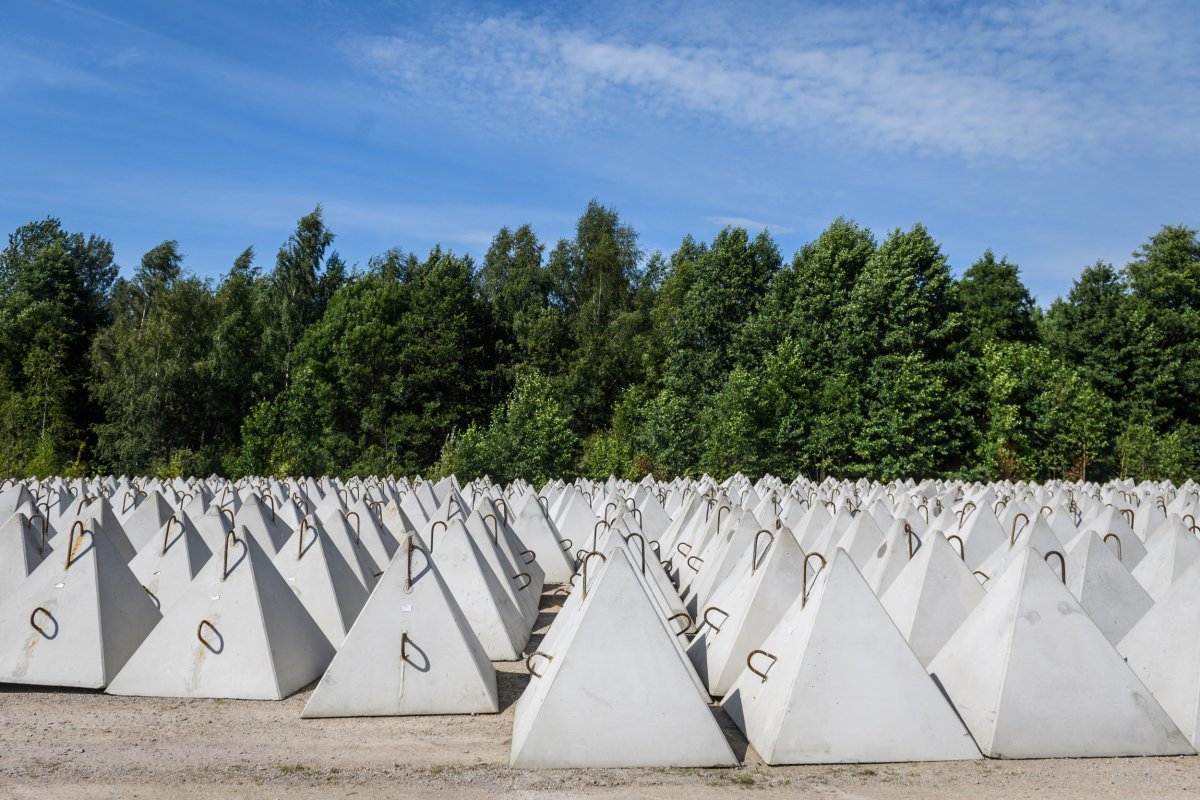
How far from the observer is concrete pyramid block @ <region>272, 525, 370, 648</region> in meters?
9.98

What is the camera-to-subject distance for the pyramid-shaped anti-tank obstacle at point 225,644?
321 inches

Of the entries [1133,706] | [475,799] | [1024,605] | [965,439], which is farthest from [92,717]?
[965,439]

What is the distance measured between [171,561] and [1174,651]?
9849 millimetres

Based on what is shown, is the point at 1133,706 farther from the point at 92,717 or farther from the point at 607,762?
the point at 92,717

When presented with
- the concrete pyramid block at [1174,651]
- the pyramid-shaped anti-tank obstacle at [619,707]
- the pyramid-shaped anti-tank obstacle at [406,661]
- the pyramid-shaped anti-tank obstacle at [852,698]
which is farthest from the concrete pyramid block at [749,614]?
the concrete pyramid block at [1174,651]

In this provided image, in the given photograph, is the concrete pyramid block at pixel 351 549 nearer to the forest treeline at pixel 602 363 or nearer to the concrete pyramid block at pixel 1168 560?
the concrete pyramid block at pixel 1168 560

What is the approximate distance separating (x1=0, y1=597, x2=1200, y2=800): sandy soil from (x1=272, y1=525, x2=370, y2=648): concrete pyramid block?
240 centimetres

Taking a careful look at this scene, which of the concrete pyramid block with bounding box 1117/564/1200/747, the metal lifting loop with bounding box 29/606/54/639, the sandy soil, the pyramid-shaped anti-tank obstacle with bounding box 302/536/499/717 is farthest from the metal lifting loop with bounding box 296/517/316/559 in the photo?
the concrete pyramid block with bounding box 1117/564/1200/747

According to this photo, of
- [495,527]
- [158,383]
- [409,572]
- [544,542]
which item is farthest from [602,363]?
[409,572]

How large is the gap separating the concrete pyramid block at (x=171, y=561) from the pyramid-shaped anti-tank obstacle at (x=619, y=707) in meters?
5.05

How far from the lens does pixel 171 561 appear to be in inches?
401

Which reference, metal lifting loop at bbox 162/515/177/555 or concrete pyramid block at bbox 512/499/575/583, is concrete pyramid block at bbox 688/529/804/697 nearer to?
metal lifting loop at bbox 162/515/177/555

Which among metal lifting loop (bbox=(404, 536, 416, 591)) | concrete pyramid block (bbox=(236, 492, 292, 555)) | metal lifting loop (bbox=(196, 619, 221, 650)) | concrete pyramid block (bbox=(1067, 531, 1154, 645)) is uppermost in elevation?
concrete pyramid block (bbox=(1067, 531, 1154, 645))

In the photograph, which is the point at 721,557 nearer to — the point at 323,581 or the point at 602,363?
the point at 323,581
